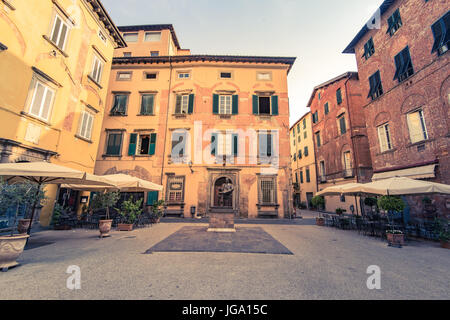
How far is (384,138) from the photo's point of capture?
1220 centimetres

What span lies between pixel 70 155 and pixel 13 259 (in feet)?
24.6

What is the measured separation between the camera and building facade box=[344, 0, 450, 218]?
8953 millimetres

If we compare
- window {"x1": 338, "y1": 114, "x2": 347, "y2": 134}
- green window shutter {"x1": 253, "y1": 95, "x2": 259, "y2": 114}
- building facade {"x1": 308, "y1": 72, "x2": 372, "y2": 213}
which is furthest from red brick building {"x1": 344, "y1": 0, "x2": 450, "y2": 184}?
green window shutter {"x1": 253, "y1": 95, "x2": 259, "y2": 114}

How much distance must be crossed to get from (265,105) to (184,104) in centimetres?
662

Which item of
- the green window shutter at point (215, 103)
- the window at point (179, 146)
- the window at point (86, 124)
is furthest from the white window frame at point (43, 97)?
the green window shutter at point (215, 103)

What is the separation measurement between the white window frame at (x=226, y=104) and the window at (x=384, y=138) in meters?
10.4

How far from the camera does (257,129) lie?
47.7ft

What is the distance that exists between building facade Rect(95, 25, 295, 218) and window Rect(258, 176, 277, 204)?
0.07 metres

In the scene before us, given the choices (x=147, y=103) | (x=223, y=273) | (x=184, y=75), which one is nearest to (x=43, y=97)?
(x=147, y=103)

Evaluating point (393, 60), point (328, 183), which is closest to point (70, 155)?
point (393, 60)

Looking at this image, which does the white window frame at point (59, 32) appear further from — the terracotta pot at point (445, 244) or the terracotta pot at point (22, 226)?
the terracotta pot at point (445, 244)

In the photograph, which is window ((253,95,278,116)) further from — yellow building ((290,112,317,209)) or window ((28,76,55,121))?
window ((28,76,55,121))
